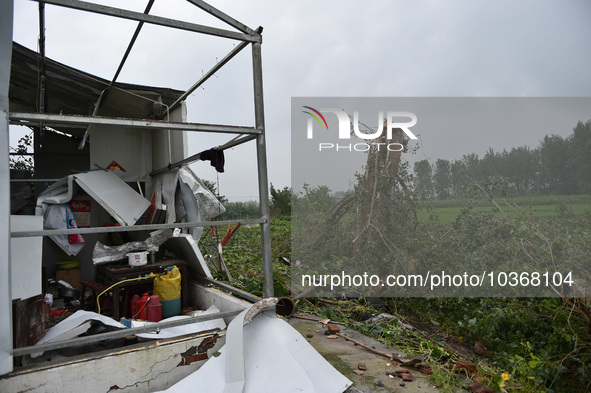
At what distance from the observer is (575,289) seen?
4.84 m

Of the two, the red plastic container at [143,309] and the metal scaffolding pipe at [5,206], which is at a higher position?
the metal scaffolding pipe at [5,206]

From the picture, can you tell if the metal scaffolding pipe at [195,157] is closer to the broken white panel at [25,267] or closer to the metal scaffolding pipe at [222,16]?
the metal scaffolding pipe at [222,16]

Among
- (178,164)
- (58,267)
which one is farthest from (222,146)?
(58,267)

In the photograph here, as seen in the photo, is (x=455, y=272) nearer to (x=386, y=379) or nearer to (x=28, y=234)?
(x=386, y=379)

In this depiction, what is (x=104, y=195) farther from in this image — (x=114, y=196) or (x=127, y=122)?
(x=127, y=122)

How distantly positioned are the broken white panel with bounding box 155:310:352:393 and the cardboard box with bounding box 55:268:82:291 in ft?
11.5

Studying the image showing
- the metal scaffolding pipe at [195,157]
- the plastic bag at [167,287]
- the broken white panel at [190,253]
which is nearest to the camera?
the metal scaffolding pipe at [195,157]

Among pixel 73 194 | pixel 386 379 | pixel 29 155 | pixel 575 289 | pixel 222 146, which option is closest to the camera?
pixel 386 379

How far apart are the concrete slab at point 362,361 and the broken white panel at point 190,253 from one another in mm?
1422

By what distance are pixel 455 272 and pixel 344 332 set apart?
2988mm

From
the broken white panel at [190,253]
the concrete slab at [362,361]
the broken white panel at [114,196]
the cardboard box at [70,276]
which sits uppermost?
the broken white panel at [114,196]

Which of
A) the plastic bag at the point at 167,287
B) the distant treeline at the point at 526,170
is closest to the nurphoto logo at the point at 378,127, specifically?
the distant treeline at the point at 526,170

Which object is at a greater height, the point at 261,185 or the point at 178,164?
the point at 178,164

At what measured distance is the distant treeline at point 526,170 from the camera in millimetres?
6922
